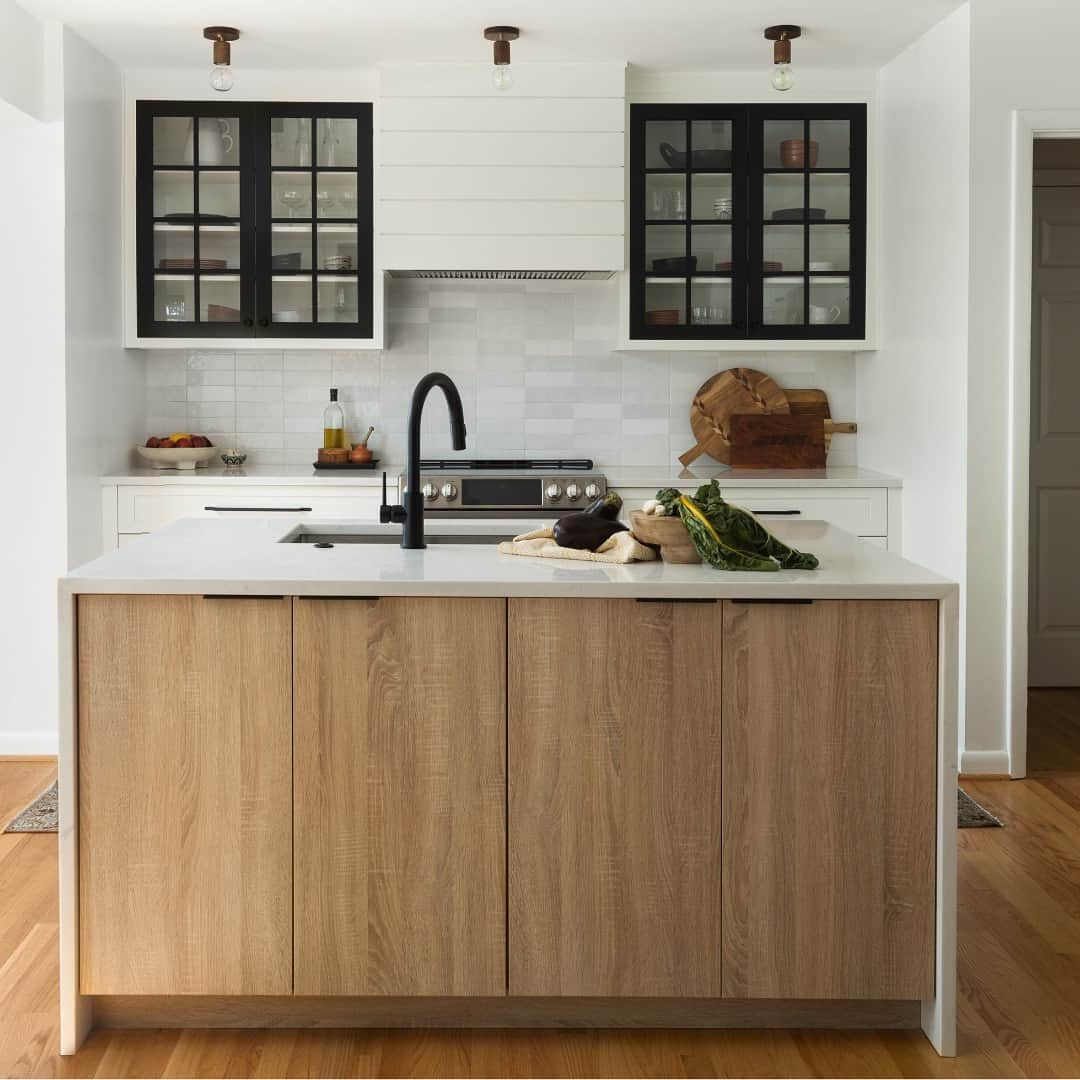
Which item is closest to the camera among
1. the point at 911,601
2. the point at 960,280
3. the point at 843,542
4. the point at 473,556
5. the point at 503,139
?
the point at 911,601

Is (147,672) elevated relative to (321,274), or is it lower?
lower

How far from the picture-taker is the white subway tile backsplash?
18.5 feet

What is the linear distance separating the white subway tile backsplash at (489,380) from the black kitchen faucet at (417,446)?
2.68m

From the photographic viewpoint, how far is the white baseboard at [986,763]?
176 inches

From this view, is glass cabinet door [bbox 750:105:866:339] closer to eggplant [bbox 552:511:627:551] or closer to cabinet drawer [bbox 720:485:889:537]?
cabinet drawer [bbox 720:485:889:537]

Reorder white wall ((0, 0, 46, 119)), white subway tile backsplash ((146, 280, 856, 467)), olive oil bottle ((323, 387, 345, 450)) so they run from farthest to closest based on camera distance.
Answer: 1. white subway tile backsplash ((146, 280, 856, 467))
2. olive oil bottle ((323, 387, 345, 450))
3. white wall ((0, 0, 46, 119))

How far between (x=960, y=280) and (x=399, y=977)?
299 cm

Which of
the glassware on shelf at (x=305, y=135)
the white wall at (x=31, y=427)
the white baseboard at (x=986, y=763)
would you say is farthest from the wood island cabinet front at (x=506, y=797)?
the glassware on shelf at (x=305, y=135)

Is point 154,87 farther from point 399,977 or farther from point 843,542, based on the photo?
point 399,977

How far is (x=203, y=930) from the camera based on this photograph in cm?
256

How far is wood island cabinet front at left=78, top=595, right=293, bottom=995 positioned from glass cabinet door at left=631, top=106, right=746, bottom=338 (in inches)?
123

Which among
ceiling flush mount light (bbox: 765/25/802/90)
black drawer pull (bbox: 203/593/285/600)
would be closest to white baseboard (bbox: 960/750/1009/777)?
ceiling flush mount light (bbox: 765/25/802/90)

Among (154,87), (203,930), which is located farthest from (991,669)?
(154,87)

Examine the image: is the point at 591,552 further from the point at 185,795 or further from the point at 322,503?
the point at 322,503
